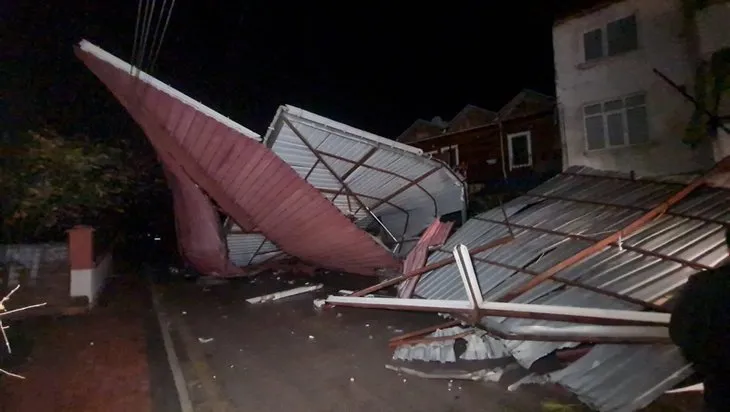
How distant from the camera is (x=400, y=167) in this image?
9570 mm

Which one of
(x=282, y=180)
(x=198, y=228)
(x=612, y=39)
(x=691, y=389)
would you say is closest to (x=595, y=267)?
(x=691, y=389)

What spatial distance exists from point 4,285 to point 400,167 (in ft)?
22.5

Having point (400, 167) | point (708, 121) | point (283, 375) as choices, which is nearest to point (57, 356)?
point (283, 375)

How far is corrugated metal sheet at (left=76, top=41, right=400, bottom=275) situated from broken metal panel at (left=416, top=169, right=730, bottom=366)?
2.01m

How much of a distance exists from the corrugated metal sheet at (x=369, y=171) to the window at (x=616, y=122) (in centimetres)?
526

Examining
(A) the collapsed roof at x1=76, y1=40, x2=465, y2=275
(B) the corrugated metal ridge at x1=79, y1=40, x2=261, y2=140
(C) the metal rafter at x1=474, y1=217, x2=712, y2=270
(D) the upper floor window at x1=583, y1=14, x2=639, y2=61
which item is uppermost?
(D) the upper floor window at x1=583, y1=14, x2=639, y2=61

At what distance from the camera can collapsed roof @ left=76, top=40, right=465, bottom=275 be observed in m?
8.27

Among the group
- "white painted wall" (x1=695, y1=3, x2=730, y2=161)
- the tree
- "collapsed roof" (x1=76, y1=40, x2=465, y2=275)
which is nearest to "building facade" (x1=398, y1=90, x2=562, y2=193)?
"white painted wall" (x1=695, y1=3, x2=730, y2=161)

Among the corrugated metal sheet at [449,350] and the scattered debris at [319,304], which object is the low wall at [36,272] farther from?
the corrugated metal sheet at [449,350]

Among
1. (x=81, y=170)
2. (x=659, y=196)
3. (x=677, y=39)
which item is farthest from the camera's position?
(x=677, y=39)

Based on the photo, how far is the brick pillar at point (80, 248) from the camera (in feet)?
29.6

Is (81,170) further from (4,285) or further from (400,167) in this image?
(400,167)

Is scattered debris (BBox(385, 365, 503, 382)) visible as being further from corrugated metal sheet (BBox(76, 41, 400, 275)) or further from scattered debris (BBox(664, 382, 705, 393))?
corrugated metal sheet (BBox(76, 41, 400, 275))

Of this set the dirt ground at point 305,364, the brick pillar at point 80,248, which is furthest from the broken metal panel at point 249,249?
the brick pillar at point 80,248
